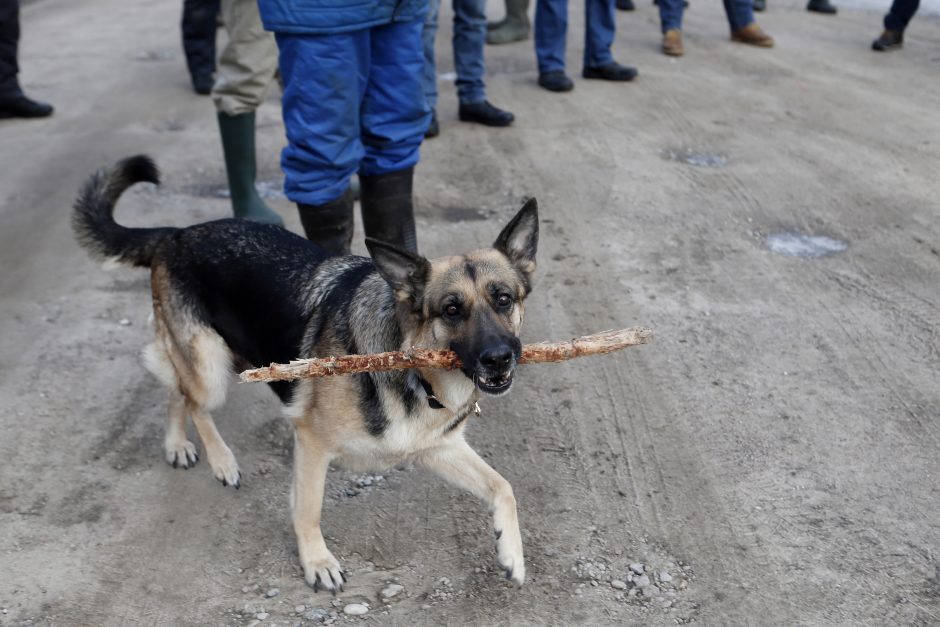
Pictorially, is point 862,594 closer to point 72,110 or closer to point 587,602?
point 587,602

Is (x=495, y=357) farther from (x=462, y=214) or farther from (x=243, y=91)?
(x=243, y=91)

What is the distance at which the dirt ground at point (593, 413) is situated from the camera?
3.03 metres

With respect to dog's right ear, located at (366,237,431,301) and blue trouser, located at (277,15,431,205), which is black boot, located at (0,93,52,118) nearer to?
blue trouser, located at (277,15,431,205)

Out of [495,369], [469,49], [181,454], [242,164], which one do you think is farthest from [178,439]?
[469,49]

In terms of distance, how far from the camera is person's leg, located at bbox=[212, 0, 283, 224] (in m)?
5.31

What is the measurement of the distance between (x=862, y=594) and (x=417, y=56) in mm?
2816

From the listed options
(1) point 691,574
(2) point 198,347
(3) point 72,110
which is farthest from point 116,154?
(1) point 691,574

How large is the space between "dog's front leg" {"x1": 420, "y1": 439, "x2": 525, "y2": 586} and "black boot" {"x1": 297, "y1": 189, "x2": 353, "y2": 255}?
143 centimetres

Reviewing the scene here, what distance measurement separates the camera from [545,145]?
6828mm

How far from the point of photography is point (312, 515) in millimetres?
3125

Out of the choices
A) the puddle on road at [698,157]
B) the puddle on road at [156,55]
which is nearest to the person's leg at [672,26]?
the puddle on road at [698,157]

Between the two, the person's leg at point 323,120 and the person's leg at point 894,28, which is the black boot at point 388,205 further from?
the person's leg at point 894,28

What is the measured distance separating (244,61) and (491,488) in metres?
3.28

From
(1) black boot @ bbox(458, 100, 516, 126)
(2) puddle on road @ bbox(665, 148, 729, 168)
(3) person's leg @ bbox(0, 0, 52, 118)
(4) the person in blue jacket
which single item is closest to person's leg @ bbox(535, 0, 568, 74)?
(1) black boot @ bbox(458, 100, 516, 126)
